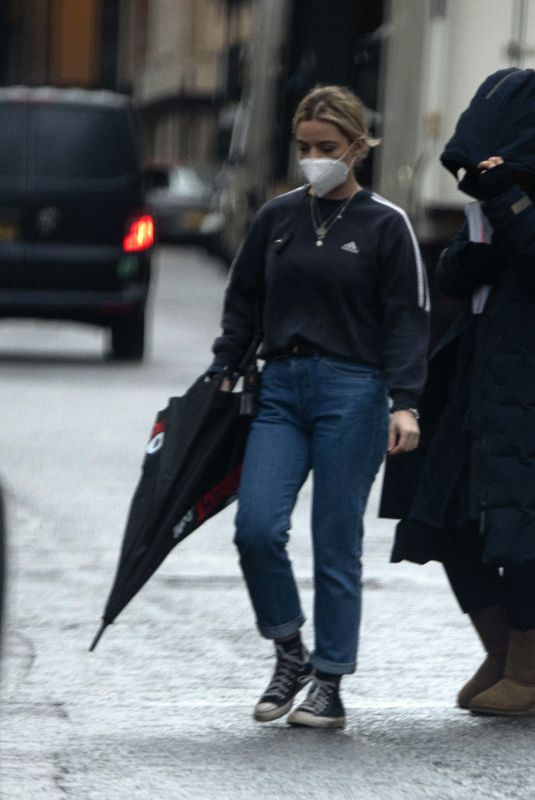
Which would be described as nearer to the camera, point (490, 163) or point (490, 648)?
point (490, 163)

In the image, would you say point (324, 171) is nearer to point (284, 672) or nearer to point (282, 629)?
point (282, 629)

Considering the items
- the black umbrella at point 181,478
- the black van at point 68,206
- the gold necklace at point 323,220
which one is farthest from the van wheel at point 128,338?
the gold necklace at point 323,220

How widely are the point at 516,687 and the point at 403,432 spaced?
0.79 meters

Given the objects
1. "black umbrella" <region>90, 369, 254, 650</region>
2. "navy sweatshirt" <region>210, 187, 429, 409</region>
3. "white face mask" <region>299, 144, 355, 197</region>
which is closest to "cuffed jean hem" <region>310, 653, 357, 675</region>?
"black umbrella" <region>90, 369, 254, 650</region>

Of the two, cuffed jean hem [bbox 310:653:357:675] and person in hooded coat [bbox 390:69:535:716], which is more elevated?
person in hooded coat [bbox 390:69:535:716]

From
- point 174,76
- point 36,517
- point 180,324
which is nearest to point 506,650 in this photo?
point 36,517

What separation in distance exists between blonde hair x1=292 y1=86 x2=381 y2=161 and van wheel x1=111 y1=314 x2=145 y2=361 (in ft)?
40.6

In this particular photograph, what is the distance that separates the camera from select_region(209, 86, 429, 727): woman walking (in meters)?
5.57

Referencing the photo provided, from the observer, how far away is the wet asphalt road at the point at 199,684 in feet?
16.7

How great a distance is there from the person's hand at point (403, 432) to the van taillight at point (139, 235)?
40.6 feet

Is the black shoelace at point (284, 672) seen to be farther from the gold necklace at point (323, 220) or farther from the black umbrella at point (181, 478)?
the gold necklace at point (323, 220)

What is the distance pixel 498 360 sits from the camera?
561 cm

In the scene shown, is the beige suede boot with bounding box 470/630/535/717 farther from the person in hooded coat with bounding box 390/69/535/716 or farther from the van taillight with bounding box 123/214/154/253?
the van taillight with bounding box 123/214/154/253

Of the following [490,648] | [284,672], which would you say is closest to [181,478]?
[284,672]
